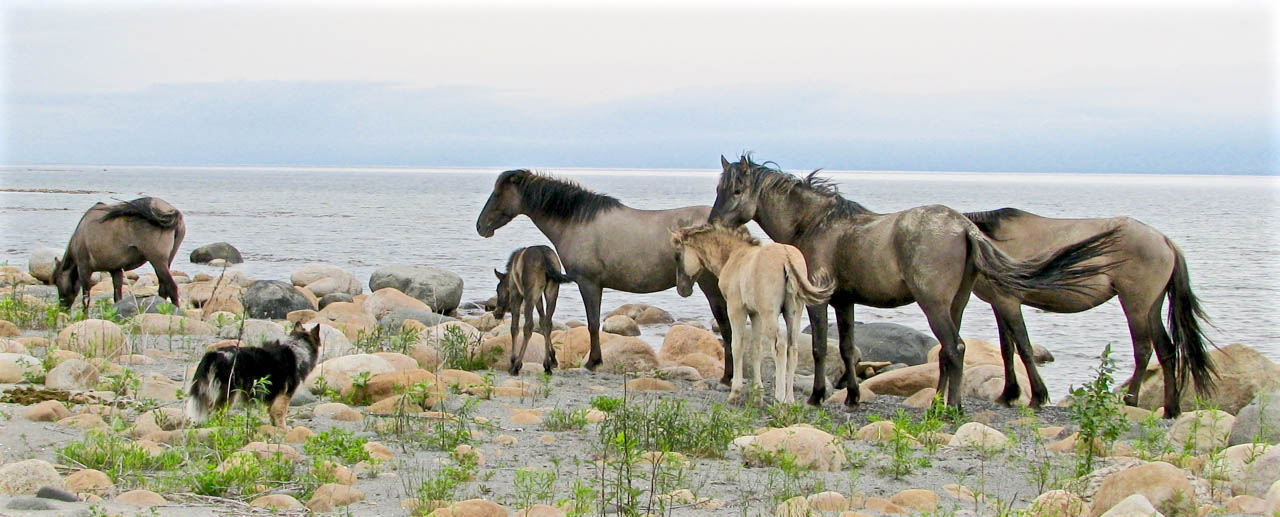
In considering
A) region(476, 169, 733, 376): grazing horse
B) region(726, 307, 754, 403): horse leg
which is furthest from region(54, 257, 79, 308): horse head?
region(726, 307, 754, 403): horse leg

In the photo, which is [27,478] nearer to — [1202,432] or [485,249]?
[1202,432]

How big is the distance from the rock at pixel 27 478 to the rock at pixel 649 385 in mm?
5335

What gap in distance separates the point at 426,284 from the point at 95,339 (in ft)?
32.9

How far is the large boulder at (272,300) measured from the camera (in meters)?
15.5

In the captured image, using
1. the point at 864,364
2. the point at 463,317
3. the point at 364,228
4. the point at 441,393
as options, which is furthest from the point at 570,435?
the point at 364,228

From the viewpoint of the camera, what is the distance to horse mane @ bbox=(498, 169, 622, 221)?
11375 mm

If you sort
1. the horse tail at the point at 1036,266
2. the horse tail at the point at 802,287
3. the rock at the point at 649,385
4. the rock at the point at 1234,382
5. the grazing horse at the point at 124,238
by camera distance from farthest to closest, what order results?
the grazing horse at the point at 124,238
the rock at the point at 649,385
the rock at the point at 1234,382
the horse tail at the point at 1036,266
the horse tail at the point at 802,287

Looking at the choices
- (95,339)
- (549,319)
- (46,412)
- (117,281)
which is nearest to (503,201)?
(549,319)

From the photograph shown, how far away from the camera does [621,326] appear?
16.8 m

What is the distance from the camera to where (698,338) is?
13.4m

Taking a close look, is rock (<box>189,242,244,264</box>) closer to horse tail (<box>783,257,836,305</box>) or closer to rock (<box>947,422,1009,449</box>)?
horse tail (<box>783,257,836,305</box>)

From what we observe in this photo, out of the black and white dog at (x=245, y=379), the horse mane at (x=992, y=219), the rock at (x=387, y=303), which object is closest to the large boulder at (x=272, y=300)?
the rock at (x=387, y=303)

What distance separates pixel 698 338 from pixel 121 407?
7343mm

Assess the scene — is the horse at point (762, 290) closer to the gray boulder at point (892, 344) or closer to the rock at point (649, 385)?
the rock at point (649, 385)
